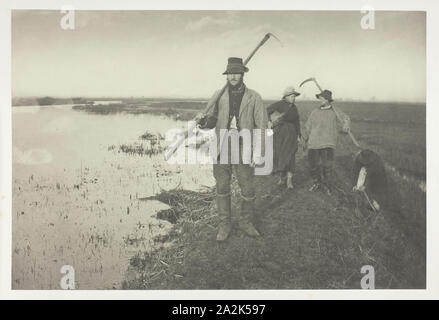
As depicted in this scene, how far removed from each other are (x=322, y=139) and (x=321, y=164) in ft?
0.75

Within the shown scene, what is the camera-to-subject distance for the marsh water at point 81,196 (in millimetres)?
3479

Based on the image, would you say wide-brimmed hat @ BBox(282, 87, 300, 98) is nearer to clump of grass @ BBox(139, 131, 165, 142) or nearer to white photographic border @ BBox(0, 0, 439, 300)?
white photographic border @ BBox(0, 0, 439, 300)

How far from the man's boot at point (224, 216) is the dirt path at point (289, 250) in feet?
0.20

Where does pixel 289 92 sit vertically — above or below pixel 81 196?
above

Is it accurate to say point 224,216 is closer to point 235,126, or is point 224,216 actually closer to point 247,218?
point 247,218

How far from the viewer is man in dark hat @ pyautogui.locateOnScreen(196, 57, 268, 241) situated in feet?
11.3

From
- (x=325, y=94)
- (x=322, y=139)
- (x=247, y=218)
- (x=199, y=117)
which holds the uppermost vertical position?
(x=325, y=94)

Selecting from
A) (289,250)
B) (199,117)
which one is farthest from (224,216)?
(199,117)

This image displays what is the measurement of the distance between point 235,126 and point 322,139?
822mm

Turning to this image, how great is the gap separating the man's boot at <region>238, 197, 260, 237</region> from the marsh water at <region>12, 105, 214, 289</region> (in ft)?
1.21

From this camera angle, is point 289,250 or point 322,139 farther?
point 322,139

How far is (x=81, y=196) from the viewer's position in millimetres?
3535

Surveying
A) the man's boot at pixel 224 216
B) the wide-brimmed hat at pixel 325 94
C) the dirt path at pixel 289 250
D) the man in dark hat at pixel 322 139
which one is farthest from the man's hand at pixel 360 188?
the man's boot at pixel 224 216
